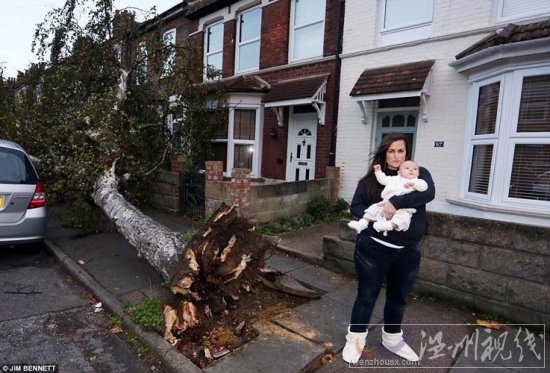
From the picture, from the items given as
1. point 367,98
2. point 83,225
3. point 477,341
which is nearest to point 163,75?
point 83,225

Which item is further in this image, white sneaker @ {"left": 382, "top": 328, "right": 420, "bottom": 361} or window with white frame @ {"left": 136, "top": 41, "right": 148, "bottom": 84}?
window with white frame @ {"left": 136, "top": 41, "right": 148, "bottom": 84}

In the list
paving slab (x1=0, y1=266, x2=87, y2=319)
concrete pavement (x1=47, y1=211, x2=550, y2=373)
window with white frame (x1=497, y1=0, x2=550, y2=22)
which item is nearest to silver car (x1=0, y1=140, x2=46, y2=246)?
paving slab (x1=0, y1=266, x2=87, y2=319)

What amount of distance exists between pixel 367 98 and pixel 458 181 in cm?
249

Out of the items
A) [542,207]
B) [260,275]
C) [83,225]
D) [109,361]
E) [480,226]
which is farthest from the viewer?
[83,225]

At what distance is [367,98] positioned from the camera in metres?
7.58

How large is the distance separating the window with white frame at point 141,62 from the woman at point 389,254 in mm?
6445

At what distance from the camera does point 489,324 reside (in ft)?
11.5

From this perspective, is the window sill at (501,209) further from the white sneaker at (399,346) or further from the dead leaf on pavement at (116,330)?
the dead leaf on pavement at (116,330)

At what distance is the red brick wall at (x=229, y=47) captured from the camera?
11.3m

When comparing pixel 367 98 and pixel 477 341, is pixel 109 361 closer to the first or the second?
pixel 477 341

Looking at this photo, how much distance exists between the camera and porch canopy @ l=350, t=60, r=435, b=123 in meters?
6.90

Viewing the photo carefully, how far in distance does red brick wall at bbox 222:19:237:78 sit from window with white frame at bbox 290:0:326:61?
2475 mm

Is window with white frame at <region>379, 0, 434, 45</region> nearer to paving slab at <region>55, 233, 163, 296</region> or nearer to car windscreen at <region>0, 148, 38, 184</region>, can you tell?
paving slab at <region>55, 233, 163, 296</region>

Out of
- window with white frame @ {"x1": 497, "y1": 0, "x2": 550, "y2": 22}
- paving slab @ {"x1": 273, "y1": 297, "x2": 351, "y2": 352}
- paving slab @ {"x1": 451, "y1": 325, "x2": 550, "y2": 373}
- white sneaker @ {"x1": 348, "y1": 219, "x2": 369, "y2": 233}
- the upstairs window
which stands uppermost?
the upstairs window
